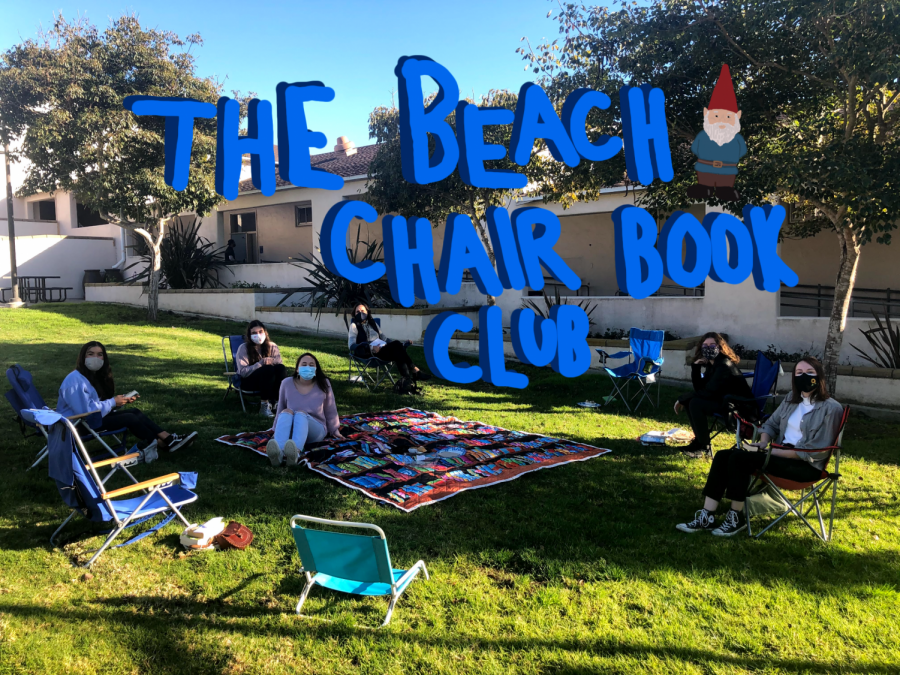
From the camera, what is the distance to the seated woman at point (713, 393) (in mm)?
6371

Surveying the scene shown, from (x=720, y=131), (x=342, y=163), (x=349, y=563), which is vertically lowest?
(x=349, y=563)

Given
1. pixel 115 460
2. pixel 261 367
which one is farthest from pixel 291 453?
pixel 261 367

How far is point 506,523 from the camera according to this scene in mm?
4582

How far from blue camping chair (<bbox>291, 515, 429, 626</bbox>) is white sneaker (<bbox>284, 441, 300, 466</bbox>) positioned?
227cm

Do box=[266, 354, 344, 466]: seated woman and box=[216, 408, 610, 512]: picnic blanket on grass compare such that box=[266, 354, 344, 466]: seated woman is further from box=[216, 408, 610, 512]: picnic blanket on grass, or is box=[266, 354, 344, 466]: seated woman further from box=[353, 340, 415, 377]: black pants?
box=[353, 340, 415, 377]: black pants

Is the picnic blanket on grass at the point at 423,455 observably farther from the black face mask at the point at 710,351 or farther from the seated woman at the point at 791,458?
the seated woman at the point at 791,458

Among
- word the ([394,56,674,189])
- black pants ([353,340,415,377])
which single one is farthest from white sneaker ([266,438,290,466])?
black pants ([353,340,415,377])

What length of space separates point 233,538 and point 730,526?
11.1 feet

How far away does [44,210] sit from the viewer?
1109 inches

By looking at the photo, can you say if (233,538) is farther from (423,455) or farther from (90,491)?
(423,455)

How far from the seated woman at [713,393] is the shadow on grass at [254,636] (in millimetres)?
3475

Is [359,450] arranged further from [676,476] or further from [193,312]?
[193,312]

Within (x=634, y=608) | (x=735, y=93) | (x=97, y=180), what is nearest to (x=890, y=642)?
(x=634, y=608)

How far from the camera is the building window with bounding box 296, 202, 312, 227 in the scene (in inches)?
787
